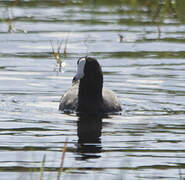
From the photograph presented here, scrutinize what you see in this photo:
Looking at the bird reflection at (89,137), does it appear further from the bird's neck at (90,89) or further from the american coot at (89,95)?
the bird's neck at (90,89)

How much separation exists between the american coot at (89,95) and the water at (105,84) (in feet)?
0.74

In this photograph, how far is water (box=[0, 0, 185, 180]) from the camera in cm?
749

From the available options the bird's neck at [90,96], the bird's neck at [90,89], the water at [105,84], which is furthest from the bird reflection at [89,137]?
the bird's neck at [90,89]

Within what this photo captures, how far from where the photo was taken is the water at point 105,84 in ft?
24.6

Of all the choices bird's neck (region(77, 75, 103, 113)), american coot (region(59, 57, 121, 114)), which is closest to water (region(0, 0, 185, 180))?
american coot (region(59, 57, 121, 114))

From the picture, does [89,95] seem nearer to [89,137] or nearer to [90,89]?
[90,89]

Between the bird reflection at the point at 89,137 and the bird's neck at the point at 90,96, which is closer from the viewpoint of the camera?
the bird reflection at the point at 89,137

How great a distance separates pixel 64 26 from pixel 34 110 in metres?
6.83

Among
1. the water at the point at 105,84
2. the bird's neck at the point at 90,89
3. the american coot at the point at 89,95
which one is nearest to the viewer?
the water at the point at 105,84

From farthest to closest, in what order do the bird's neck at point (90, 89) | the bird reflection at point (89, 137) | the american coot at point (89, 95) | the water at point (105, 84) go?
the bird's neck at point (90, 89) < the american coot at point (89, 95) < the bird reflection at point (89, 137) < the water at point (105, 84)

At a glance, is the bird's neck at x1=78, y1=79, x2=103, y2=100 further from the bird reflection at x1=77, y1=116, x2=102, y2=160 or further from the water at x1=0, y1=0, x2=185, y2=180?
the bird reflection at x1=77, y1=116, x2=102, y2=160

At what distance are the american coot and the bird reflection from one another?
16.7 inches

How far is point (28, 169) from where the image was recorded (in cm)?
705

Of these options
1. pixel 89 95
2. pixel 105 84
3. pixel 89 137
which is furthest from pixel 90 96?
pixel 89 137
